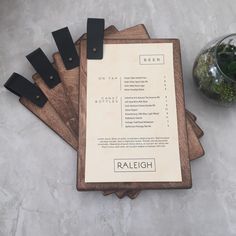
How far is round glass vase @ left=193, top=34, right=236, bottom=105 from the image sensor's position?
62 centimetres

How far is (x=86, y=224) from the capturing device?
606 mm

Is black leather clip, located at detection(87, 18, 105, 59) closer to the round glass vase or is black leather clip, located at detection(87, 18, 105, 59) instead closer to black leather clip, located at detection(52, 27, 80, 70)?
black leather clip, located at detection(52, 27, 80, 70)

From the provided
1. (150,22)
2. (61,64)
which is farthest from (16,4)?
(150,22)

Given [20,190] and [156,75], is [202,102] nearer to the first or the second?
[156,75]

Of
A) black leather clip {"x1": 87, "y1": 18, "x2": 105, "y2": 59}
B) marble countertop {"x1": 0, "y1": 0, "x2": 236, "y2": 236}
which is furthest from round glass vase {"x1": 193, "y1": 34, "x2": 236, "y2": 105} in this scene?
black leather clip {"x1": 87, "y1": 18, "x2": 105, "y2": 59}

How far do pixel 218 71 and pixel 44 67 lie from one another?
0.33 meters

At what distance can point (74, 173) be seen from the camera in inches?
24.8

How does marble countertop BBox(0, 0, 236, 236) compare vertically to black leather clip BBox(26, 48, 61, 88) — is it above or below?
below

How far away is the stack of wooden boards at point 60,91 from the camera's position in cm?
65

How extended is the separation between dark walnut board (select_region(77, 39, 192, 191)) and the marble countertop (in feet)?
0.10

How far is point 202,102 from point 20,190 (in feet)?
1.25

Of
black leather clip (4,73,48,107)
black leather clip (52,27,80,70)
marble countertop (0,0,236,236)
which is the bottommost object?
marble countertop (0,0,236,236)

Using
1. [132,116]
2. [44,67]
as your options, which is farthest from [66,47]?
[132,116]

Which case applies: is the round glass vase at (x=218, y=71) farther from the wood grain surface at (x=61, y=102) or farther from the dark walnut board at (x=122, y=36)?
the wood grain surface at (x=61, y=102)
